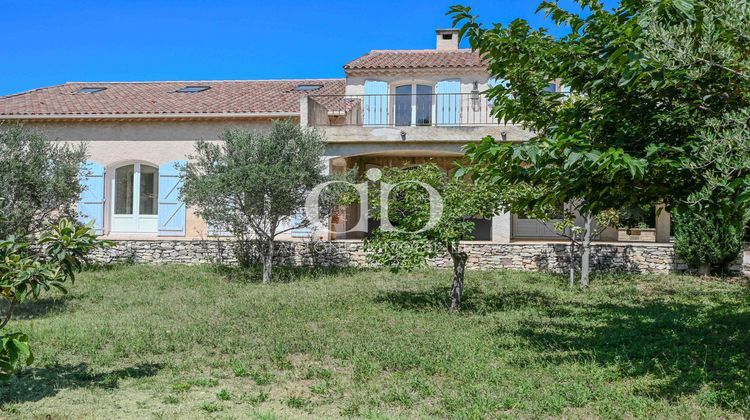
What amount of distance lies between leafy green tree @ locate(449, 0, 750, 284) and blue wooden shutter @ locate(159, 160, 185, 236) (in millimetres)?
12595

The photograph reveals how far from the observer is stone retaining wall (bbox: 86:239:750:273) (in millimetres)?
15445

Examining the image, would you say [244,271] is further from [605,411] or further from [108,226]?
[605,411]

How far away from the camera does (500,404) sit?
219 inches

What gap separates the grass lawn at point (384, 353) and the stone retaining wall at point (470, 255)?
101 inches

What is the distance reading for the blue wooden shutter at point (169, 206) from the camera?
17828 millimetres

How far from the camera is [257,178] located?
13.8 meters

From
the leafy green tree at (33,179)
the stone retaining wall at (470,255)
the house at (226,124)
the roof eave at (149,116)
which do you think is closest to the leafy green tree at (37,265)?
the leafy green tree at (33,179)

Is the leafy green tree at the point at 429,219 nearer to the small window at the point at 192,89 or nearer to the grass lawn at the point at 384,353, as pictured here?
the grass lawn at the point at 384,353

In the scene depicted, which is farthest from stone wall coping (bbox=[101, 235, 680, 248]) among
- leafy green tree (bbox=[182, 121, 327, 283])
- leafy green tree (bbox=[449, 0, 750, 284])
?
leafy green tree (bbox=[449, 0, 750, 284])

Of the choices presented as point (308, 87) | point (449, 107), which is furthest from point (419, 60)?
point (308, 87)

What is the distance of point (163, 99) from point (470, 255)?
1057cm

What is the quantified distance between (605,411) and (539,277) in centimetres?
951

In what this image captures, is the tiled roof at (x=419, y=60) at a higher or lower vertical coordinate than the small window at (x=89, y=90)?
higher
